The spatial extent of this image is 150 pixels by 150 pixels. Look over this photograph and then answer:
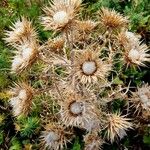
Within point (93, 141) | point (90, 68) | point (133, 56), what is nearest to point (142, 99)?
point (133, 56)

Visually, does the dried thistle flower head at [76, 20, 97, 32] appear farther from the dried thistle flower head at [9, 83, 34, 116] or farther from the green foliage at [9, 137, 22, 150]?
the green foliage at [9, 137, 22, 150]

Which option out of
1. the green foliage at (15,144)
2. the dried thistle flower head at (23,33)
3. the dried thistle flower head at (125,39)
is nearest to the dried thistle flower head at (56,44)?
the dried thistle flower head at (23,33)

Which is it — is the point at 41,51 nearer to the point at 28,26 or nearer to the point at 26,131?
the point at 28,26

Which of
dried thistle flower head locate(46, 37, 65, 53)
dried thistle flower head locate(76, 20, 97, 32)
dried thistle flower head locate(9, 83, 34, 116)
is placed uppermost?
dried thistle flower head locate(76, 20, 97, 32)

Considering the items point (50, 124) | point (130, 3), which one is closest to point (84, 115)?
point (50, 124)

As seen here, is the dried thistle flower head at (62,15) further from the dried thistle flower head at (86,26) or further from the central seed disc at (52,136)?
the central seed disc at (52,136)

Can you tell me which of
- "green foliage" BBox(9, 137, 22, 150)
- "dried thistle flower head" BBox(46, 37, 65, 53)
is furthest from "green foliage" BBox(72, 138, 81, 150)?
"dried thistle flower head" BBox(46, 37, 65, 53)

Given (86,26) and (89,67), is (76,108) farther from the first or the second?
(86,26)
